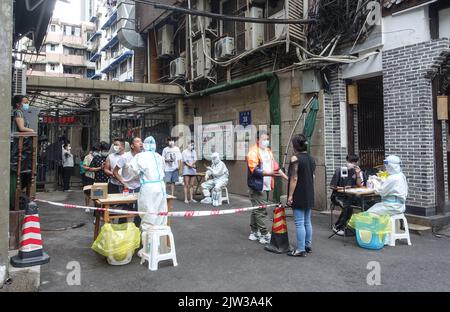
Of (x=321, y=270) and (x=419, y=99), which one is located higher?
(x=419, y=99)

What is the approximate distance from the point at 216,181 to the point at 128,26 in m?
10.8

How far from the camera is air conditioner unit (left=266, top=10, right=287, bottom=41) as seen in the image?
9.79 m

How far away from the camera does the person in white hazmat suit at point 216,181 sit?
10.4 m

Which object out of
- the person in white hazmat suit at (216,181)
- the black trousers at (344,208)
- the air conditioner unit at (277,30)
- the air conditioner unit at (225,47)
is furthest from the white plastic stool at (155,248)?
the air conditioner unit at (225,47)

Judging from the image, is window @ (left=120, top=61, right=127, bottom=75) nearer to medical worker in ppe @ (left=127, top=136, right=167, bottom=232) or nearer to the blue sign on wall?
the blue sign on wall

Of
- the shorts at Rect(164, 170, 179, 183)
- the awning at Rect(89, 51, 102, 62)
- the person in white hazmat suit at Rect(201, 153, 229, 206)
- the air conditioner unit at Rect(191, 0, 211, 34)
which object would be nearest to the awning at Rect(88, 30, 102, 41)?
the awning at Rect(89, 51, 102, 62)

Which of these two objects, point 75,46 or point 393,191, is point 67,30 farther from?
point 393,191

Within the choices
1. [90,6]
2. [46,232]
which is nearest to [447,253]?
[46,232]

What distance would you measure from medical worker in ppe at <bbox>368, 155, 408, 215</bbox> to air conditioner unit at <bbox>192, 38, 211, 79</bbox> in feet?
27.7

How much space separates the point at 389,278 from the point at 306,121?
17.2ft

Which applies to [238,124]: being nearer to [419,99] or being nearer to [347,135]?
[347,135]

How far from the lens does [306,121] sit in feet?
30.9

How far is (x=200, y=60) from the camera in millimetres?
13734

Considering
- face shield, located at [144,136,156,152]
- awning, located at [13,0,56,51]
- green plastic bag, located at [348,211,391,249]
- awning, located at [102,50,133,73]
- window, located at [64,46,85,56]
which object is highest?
window, located at [64,46,85,56]
